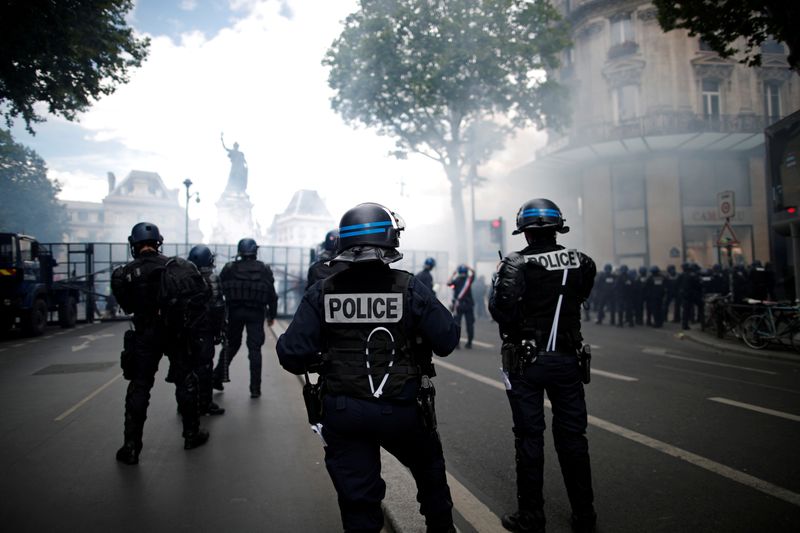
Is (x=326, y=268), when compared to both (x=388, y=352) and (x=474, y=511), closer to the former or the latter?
(x=474, y=511)

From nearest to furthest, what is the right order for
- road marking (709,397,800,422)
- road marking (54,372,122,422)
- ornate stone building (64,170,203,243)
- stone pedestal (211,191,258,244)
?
1. road marking (709,397,800,422)
2. road marking (54,372,122,422)
3. stone pedestal (211,191,258,244)
4. ornate stone building (64,170,203,243)

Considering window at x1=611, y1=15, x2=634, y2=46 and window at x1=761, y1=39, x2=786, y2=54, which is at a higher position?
window at x1=611, y1=15, x2=634, y2=46

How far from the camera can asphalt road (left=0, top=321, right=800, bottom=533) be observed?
3031 mm

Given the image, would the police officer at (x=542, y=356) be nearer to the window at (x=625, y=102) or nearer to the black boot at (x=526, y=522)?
the black boot at (x=526, y=522)

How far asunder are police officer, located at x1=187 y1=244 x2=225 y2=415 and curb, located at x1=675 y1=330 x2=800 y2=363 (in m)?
8.89

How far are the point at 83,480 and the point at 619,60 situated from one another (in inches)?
1103

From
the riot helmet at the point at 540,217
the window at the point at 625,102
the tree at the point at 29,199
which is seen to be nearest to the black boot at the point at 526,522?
the riot helmet at the point at 540,217

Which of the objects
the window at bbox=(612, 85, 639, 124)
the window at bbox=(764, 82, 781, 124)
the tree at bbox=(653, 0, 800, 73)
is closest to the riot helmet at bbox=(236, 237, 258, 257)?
the tree at bbox=(653, 0, 800, 73)

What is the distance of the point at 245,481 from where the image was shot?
362 centimetres

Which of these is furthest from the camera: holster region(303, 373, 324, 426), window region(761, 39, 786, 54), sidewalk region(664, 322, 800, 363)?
window region(761, 39, 786, 54)

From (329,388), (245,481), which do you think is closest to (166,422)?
(245,481)

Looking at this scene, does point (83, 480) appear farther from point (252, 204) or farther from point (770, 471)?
point (252, 204)

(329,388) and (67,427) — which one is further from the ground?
(329,388)

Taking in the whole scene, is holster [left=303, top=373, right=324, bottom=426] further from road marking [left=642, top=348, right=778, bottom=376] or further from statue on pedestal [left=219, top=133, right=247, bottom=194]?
statue on pedestal [left=219, top=133, right=247, bottom=194]
